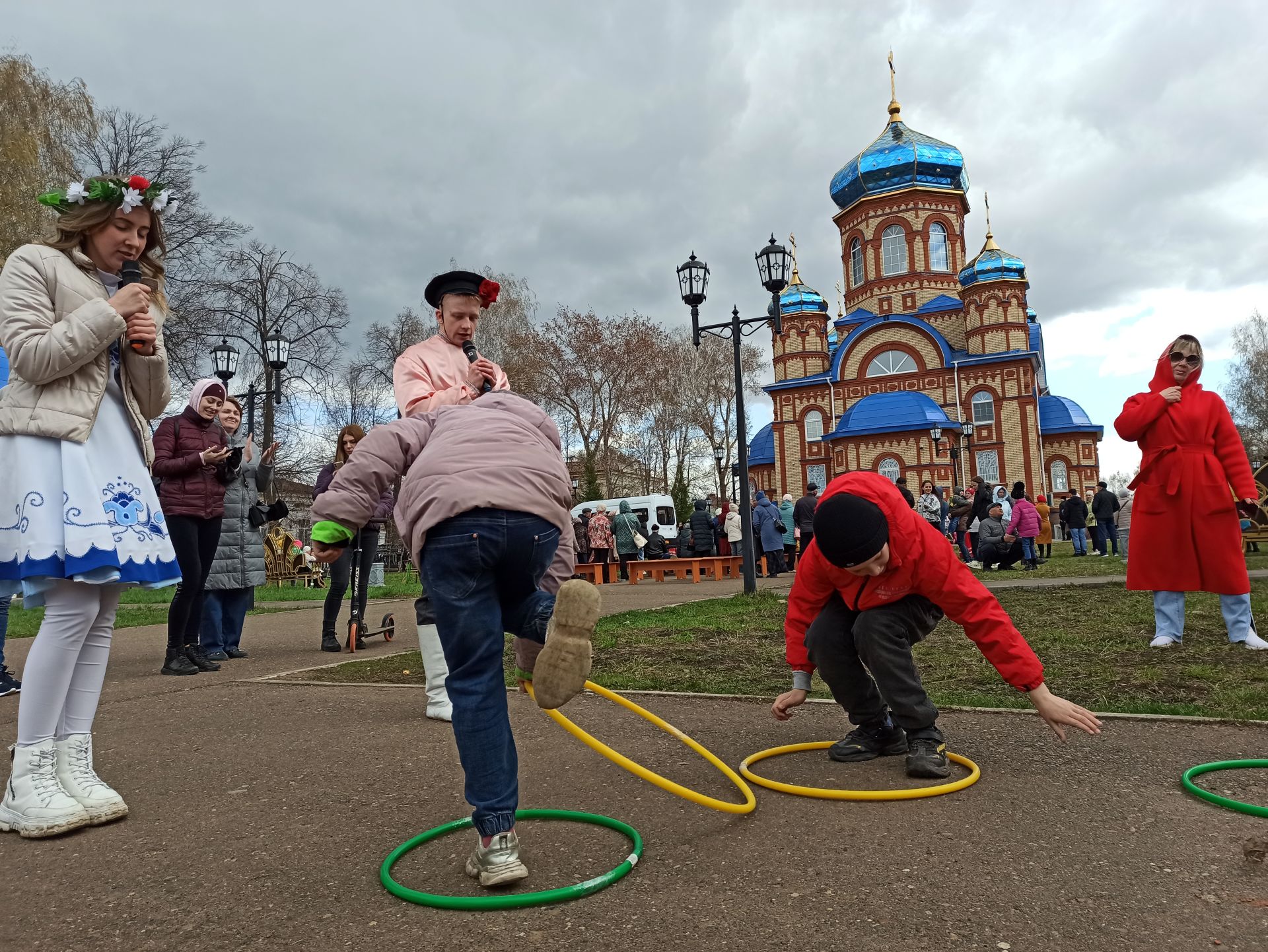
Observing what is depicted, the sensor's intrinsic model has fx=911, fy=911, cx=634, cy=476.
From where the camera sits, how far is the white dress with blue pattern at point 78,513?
3.04 m

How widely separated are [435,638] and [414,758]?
0.91m

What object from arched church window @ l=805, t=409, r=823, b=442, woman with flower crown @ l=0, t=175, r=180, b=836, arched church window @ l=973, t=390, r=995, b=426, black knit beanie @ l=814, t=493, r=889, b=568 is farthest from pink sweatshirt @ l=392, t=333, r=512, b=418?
arched church window @ l=973, t=390, r=995, b=426

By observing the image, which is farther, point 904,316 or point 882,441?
point 904,316

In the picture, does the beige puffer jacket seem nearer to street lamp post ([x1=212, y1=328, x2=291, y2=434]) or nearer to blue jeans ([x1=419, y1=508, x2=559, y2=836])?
blue jeans ([x1=419, y1=508, x2=559, y2=836])

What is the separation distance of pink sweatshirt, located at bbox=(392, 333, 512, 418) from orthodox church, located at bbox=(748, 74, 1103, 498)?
1717 inches

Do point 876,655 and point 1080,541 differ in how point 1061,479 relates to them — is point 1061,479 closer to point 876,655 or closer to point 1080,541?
point 1080,541

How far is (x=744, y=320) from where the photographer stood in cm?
1417

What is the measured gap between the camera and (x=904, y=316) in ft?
A: 162

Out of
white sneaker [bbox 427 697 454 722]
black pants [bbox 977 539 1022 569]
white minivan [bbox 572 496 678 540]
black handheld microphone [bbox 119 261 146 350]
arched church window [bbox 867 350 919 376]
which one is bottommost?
white sneaker [bbox 427 697 454 722]

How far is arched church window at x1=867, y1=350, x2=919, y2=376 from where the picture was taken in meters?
49.8

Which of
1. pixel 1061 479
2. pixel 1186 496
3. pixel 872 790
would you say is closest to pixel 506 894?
pixel 872 790

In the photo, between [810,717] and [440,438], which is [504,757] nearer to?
[440,438]

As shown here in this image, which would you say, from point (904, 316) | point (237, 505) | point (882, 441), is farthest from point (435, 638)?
point (904, 316)

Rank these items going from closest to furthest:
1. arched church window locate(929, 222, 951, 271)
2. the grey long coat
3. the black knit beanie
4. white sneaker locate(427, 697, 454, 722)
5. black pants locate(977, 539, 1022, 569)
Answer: the black knit beanie, white sneaker locate(427, 697, 454, 722), the grey long coat, black pants locate(977, 539, 1022, 569), arched church window locate(929, 222, 951, 271)
